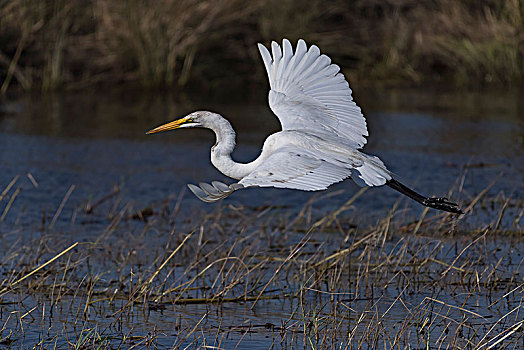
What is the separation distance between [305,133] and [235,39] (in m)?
9.31

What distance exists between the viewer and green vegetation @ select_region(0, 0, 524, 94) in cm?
1263

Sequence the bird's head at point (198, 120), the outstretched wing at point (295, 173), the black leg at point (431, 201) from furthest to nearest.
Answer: the black leg at point (431, 201)
the bird's head at point (198, 120)
the outstretched wing at point (295, 173)

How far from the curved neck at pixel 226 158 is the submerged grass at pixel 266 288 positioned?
412 mm

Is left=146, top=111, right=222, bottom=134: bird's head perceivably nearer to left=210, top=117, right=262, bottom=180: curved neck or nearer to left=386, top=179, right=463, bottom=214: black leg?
left=210, top=117, right=262, bottom=180: curved neck

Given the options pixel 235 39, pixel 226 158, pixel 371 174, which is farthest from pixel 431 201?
pixel 235 39

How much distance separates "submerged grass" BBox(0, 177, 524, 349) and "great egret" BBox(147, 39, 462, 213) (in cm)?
49

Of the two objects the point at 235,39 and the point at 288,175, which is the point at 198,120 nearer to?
the point at 288,175

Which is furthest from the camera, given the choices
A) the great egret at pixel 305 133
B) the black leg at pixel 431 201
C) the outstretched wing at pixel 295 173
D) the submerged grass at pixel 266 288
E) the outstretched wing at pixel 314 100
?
the black leg at pixel 431 201

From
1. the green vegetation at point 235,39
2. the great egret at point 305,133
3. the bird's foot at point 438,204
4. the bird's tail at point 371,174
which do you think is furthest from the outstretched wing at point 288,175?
the green vegetation at point 235,39

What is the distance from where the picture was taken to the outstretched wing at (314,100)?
504 centimetres

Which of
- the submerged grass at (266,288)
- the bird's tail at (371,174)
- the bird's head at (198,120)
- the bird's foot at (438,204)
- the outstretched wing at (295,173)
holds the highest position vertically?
the bird's head at (198,120)

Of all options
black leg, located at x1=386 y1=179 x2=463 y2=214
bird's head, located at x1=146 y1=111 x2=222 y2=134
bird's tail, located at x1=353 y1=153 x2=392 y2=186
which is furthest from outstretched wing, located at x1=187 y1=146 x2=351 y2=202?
black leg, located at x1=386 y1=179 x2=463 y2=214

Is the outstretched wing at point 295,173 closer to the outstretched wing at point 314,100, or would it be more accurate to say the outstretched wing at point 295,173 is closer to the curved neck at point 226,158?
the curved neck at point 226,158

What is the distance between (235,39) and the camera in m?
13.9
